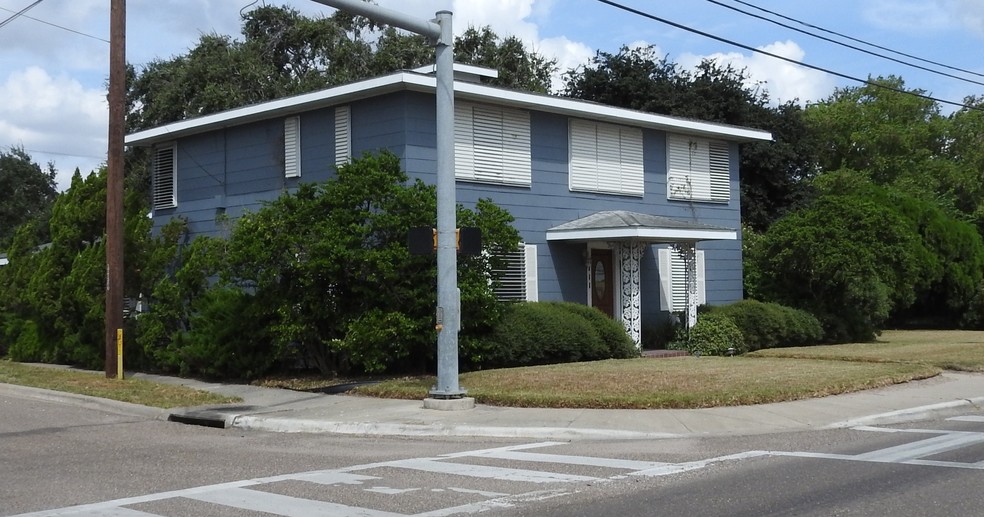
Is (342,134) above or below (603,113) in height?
below

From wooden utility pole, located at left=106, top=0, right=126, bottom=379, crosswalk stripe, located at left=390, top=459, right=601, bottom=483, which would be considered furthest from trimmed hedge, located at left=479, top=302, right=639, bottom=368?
crosswalk stripe, located at left=390, top=459, right=601, bottom=483

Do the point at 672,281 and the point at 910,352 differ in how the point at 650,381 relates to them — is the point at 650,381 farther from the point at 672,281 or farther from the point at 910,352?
the point at 672,281

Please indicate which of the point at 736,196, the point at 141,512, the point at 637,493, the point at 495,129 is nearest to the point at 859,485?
the point at 637,493

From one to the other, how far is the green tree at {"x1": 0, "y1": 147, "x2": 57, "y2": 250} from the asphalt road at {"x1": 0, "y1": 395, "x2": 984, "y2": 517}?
53761 mm

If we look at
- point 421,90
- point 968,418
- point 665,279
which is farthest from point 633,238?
point 968,418

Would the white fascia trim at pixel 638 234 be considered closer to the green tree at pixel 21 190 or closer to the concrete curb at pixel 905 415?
the concrete curb at pixel 905 415

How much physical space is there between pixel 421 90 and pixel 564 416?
912cm

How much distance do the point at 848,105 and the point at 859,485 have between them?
50604 millimetres

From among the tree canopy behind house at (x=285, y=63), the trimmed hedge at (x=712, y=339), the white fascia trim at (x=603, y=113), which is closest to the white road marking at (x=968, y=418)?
the trimmed hedge at (x=712, y=339)

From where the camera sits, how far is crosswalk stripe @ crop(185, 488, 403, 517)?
26.9 feet

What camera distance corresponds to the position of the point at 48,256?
23844mm

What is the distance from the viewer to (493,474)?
9.96m

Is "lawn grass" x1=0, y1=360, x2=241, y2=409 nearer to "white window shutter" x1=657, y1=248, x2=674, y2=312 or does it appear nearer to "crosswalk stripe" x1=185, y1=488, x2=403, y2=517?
"crosswalk stripe" x1=185, y1=488, x2=403, y2=517

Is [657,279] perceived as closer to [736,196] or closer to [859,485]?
[736,196]
